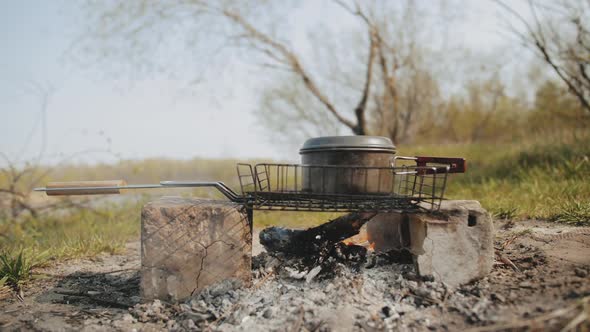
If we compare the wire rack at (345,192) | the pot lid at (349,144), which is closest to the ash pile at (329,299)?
the wire rack at (345,192)

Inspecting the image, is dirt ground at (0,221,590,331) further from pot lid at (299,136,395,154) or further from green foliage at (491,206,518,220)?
green foliage at (491,206,518,220)

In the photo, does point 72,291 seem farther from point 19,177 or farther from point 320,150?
point 19,177

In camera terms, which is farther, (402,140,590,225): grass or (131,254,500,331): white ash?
(402,140,590,225): grass

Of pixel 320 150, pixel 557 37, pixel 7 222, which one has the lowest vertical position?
pixel 7 222

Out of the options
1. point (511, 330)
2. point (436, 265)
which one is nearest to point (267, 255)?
point (436, 265)

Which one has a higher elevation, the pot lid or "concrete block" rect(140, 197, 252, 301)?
the pot lid

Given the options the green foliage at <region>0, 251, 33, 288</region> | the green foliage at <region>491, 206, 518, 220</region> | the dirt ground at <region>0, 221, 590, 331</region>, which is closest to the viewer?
the dirt ground at <region>0, 221, 590, 331</region>

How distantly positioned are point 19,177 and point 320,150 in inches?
215

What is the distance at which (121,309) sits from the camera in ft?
8.86

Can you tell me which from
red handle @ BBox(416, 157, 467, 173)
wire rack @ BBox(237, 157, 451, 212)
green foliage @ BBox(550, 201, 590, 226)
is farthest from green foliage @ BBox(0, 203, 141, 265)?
green foliage @ BBox(550, 201, 590, 226)

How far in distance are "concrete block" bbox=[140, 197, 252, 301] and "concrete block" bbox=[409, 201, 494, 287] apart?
3.71 ft

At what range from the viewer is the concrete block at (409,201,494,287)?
251 cm

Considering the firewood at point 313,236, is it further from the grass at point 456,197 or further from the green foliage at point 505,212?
the green foliage at point 505,212

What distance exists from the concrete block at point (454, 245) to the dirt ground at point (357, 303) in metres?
0.09
